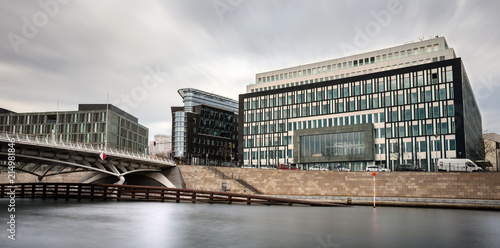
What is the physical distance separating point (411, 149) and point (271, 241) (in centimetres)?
7558

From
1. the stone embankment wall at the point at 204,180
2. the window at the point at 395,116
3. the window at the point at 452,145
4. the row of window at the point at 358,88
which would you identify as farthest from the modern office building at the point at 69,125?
the window at the point at 452,145

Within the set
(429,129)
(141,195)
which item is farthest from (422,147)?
(141,195)

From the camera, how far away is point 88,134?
4803 inches

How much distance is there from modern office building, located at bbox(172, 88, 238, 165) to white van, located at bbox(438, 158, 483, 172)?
88194 mm

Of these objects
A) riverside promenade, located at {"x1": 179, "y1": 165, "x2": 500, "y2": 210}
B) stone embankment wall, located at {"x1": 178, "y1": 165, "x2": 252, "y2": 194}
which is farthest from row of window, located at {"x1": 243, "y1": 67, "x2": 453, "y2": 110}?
stone embankment wall, located at {"x1": 178, "y1": 165, "x2": 252, "y2": 194}

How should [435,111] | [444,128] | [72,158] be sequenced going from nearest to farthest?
1. [72,158]
2. [444,128]
3. [435,111]

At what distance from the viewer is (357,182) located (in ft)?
205

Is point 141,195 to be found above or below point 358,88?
below

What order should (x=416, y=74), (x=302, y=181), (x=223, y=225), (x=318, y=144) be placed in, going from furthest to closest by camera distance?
(x=318, y=144), (x=416, y=74), (x=302, y=181), (x=223, y=225)

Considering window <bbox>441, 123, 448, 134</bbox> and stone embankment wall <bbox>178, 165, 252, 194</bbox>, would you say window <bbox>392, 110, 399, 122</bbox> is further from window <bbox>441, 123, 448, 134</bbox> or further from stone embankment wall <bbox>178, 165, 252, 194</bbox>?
stone embankment wall <bbox>178, 165, 252, 194</bbox>

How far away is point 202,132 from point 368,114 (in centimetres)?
7473

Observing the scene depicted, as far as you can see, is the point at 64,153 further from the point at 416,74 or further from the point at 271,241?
the point at 416,74

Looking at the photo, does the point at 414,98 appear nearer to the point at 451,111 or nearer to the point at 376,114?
the point at 451,111

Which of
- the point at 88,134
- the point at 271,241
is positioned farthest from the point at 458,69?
the point at 88,134
